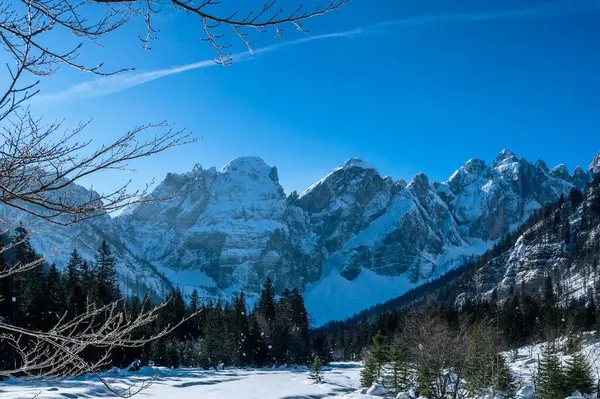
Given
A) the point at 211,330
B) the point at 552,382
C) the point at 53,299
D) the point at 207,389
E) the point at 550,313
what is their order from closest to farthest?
the point at 552,382 < the point at 207,389 < the point at 53,299 < the point at 211,330 < the point at 550,313

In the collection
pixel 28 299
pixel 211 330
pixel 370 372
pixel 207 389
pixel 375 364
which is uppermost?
pixel 28 299

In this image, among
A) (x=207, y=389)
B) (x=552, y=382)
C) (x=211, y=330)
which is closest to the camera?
(x=552, y=382)

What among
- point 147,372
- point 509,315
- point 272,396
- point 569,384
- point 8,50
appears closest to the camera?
point 8,50

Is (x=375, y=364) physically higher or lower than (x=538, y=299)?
lower

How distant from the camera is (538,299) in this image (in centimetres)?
7431

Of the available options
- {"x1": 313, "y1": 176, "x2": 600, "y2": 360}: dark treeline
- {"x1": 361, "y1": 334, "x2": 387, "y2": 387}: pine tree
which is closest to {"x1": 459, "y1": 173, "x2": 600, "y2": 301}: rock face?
{"x1": 313, "y1": 176, "x2": 600, "y2": 360}: dark treeline

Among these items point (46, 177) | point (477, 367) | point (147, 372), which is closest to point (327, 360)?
point (147, 372)

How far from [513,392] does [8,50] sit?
2910 centimetres

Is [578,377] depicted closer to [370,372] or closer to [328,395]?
[370,372]

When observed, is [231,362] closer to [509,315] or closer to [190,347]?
[190,347]

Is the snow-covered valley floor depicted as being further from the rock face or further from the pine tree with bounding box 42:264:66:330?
the rock face

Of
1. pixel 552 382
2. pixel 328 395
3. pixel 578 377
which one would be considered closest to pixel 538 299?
pixel 578 377

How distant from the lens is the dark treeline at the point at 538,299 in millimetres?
Answer: 62156

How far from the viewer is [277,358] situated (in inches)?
2464
